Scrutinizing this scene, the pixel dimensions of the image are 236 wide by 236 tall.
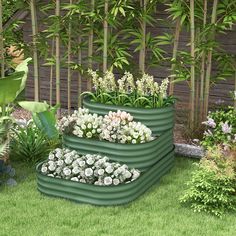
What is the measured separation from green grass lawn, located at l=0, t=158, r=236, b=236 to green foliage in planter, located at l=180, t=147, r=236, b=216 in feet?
0.29

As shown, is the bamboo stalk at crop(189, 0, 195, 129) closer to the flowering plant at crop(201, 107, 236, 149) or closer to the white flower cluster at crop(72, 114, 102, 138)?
the flowering plant at crop(201, 107, 236, 149)

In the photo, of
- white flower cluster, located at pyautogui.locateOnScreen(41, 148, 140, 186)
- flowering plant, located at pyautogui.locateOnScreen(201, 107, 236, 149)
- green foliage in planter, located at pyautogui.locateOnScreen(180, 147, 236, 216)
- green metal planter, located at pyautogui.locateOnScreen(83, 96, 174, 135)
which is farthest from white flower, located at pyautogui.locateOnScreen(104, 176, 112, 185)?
flowering plant, located at pyautogui.locateOnScreen(201, 107, 236, 149)

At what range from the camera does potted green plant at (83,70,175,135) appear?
4.86 metres

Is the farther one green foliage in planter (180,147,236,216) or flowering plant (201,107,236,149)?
flowering plant (201,107,236,149)

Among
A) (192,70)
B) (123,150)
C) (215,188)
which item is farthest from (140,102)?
(215,188)

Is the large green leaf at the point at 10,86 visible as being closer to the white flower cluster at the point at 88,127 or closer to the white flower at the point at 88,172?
the white flower cluster at the point at 88,127

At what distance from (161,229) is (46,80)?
3.83 meters

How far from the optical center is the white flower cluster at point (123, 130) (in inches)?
180

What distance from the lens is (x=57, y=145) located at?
540 cm

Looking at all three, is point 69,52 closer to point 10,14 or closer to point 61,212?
point 10,14

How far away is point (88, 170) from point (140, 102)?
3.01ft

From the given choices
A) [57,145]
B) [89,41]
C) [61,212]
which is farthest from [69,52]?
[61,212]

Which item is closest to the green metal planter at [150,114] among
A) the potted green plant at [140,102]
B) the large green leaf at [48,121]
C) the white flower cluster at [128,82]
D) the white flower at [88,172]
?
the potted green plant at [140,102]

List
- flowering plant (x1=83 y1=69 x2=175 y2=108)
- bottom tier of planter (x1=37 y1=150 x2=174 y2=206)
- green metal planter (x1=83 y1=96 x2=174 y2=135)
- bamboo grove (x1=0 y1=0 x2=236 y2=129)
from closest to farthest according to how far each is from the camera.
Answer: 1. bottom tier of planter (x1=37 y1=150 x2=174 y2=206)
2. green metal planter (x1=83 y1=96 x2=174 y2=135)
3. flowering plant (x1=83 y1=69 x2=175 y2=108)
4. bamboo grove (x1=0 y1=0 x2=236 y2=129)
